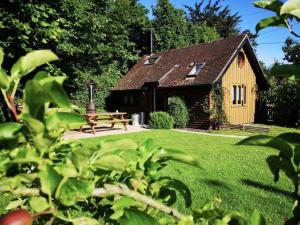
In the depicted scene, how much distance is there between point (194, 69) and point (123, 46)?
13380 millimetres

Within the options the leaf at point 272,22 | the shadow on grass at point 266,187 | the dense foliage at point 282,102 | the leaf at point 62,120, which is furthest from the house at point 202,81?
the leaf at point 62,120

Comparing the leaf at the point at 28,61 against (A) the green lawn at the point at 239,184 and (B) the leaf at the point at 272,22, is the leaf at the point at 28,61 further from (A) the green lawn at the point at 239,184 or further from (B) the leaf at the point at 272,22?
(A) the green lawn at the point at 239,184

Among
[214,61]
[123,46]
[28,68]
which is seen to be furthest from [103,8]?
[28,68]

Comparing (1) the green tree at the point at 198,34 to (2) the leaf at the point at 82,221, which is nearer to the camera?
(2) the leaf at the point at 82,221

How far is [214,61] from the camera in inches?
908

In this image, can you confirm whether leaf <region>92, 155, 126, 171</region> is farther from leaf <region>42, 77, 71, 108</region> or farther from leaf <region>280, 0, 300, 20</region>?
leaf <region>280, 0, 300, 20</region>

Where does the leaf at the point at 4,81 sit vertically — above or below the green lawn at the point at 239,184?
above

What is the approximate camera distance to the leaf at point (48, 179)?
818mm

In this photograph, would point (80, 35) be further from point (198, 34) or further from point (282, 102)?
point (198, 34)

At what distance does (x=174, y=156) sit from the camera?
1.08 metres

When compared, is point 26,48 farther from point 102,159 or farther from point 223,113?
point 102,159

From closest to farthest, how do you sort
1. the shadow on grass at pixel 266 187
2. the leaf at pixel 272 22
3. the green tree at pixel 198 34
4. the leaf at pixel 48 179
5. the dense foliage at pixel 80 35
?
the leaf at pixel 48 179, the leaf at pixel 272 22, the shadow on grass at pixel 266 187, the dense foliage at pixel 80 35, the green tree at pixel 198 34

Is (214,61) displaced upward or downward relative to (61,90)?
upward

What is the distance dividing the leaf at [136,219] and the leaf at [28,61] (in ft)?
1.43
